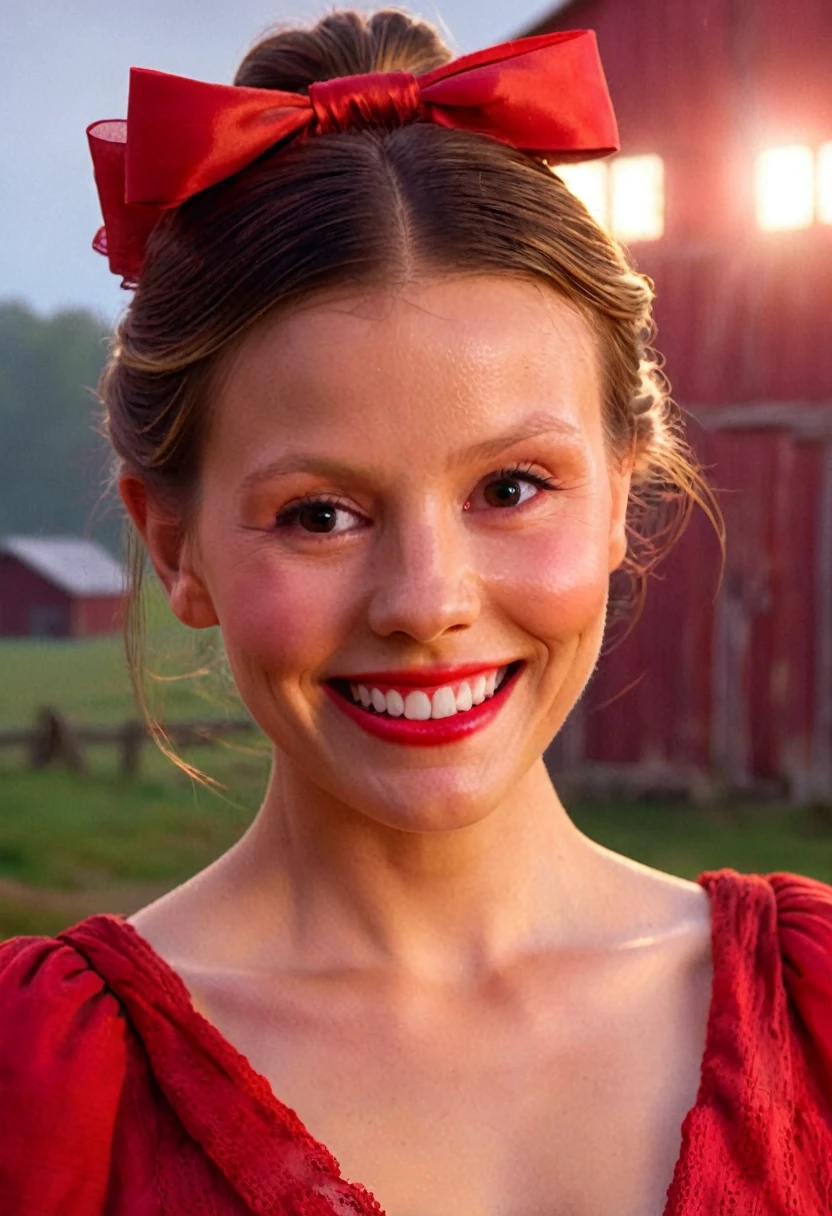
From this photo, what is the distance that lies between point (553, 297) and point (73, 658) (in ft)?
11.2

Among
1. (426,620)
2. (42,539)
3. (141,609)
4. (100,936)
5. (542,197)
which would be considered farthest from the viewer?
(42,539)

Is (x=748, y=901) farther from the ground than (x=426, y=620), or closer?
closer

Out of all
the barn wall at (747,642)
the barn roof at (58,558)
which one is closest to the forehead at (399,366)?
the barn roof at (58,558)

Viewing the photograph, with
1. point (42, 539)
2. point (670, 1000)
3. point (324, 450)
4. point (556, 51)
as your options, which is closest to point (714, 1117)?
point (670, 1000)

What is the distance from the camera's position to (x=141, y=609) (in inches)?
54.4

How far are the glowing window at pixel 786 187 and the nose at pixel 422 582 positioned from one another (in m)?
3.50

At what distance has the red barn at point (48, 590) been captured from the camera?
3.90 m

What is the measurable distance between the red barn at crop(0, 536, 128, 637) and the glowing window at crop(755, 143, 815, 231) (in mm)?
2294

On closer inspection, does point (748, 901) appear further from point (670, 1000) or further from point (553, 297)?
point (553, 297)

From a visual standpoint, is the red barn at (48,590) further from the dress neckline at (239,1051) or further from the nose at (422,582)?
the nose at (422,582)

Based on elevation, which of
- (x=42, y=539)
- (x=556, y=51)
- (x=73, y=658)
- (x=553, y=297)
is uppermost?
(x=556, y=51)

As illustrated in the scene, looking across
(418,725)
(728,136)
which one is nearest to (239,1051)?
(418,725)

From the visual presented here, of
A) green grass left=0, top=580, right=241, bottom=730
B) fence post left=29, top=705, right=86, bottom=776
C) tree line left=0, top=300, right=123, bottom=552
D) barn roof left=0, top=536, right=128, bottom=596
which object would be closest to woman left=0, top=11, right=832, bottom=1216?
green grass left=0, top=580, right=241, bottom=730

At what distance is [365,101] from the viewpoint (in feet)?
3.70
